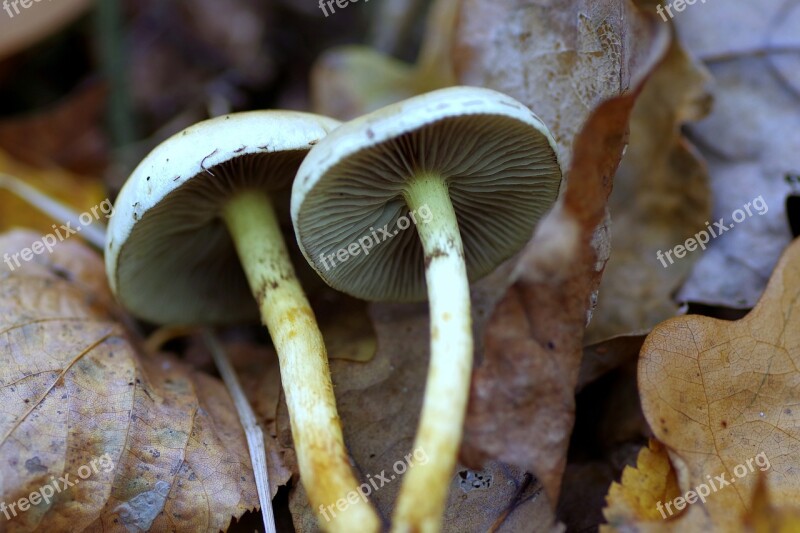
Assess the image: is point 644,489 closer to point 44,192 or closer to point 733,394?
point 733,394

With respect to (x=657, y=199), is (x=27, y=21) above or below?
above

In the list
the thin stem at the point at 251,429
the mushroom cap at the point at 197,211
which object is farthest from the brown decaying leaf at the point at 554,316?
the mushroom cap at the point at 197,211

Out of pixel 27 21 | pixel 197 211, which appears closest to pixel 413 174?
pixel 197 211

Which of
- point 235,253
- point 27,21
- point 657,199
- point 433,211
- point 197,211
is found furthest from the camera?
point 27,21

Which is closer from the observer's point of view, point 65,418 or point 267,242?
point 65,418

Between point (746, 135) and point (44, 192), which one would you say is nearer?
point (746, 135)

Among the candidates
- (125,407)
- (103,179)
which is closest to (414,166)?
(125,407)

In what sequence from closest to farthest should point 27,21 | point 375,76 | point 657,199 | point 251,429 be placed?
point 251,429, point 657,199, point 375,76, point 27,21

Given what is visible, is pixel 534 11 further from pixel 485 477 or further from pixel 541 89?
pixel 485 477
